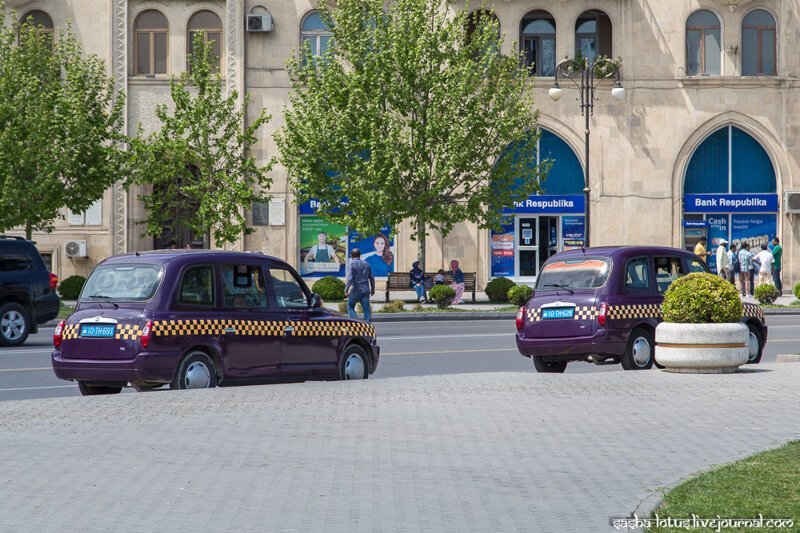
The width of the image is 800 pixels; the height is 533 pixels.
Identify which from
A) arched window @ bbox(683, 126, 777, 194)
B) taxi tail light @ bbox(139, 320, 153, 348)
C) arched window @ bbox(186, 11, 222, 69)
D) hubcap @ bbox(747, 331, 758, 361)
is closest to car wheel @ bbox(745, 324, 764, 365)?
hubcap @ bbox(747, 331, 758, 361)

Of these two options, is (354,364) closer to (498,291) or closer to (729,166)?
(498,291)

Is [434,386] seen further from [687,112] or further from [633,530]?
[687,112]

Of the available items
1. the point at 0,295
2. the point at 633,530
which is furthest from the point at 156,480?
the point at 0,295

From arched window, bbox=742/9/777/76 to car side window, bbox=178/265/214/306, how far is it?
35.0 m

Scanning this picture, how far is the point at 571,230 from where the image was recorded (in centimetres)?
4550

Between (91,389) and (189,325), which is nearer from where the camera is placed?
(189,325)

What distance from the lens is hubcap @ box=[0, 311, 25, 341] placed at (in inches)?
913

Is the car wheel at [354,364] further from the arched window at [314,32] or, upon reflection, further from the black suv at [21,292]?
the arched window at [314,32]

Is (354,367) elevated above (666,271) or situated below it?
below

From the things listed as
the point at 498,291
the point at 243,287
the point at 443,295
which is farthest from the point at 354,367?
the point at 498,291

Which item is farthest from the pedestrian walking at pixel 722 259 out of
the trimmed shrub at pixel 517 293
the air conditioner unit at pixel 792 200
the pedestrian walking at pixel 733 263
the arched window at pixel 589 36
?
the arched window at pixel 589 36

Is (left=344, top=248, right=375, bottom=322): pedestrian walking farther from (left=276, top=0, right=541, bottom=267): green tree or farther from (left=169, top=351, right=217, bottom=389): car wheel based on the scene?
(left=169, top=351, right=217, bottom=389): car wheel

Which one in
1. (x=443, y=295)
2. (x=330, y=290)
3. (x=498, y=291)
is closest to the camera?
(x=443, y=295)

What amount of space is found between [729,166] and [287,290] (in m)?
33.2
